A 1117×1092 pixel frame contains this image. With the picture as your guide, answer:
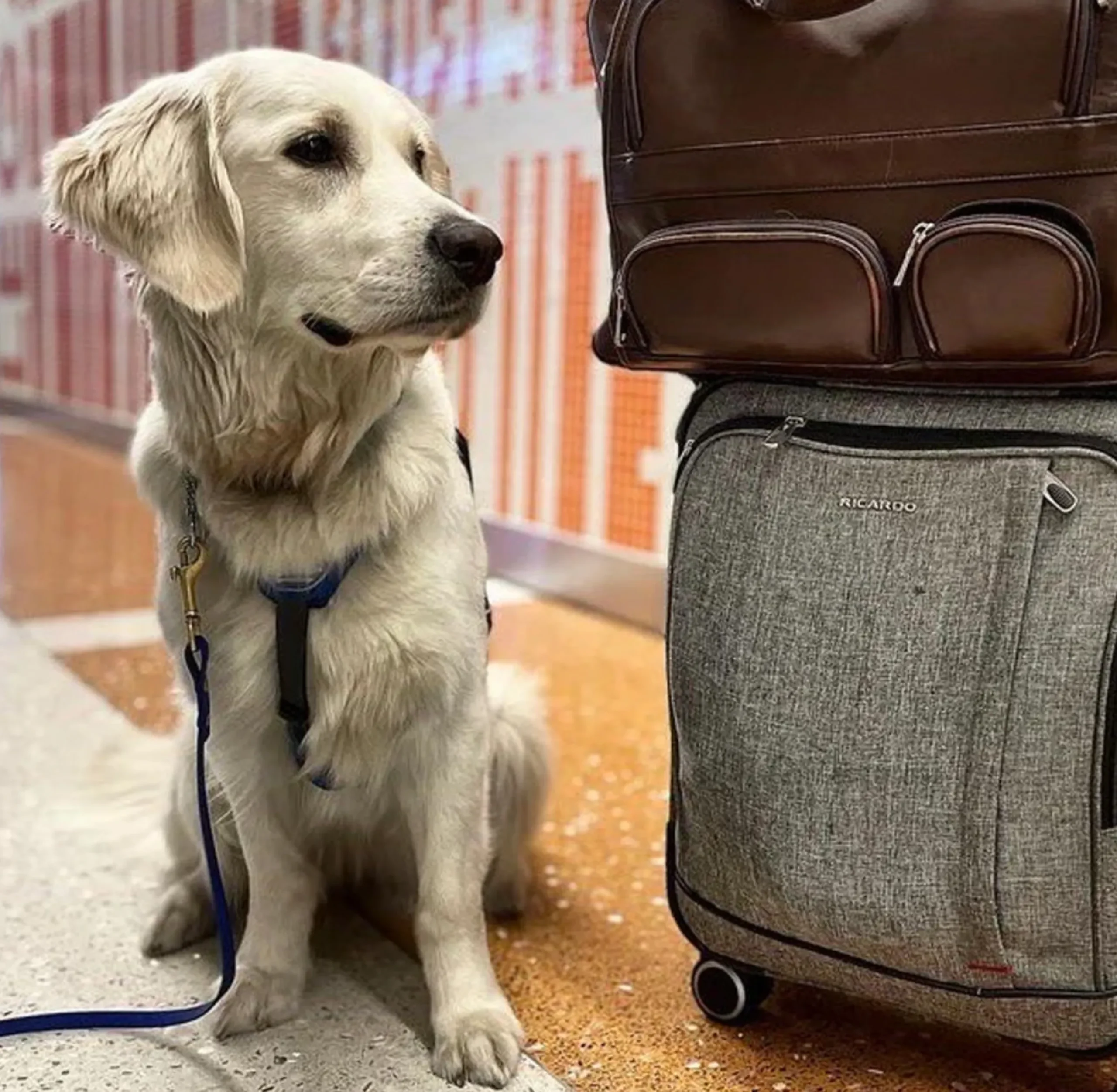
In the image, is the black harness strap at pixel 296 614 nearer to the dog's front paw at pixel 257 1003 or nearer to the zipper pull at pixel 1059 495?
the dog's front paw at pixel 257 1003

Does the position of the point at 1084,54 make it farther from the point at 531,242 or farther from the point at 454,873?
the point at 531,242

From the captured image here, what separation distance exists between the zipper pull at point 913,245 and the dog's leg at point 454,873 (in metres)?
0.55

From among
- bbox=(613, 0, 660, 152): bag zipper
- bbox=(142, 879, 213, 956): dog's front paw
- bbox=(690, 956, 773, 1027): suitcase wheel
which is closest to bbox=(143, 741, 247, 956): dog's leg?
bbox=(142, 879, 213, 956): dog's front paw

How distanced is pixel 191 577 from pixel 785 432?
54 centimetres

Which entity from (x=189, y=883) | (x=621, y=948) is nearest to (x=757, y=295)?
(x=621, y=948)

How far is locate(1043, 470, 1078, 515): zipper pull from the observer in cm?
100

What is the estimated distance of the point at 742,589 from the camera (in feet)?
3.77

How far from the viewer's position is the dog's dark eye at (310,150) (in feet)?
3.91

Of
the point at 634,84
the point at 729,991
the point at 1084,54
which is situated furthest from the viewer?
the point at 729,991

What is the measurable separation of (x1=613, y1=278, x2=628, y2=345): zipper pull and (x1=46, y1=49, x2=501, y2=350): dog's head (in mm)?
116

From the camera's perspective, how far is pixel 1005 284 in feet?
3.20

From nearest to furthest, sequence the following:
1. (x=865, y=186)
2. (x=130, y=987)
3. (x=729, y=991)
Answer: (x=865, y=186) → (x=729, y=991) → (x=130, y=987)

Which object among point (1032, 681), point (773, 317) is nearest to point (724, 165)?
point (773, 317)

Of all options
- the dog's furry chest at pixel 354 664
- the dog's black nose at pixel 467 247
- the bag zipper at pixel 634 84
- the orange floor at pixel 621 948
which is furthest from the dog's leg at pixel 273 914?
the bag zipper at pixel 634 84
